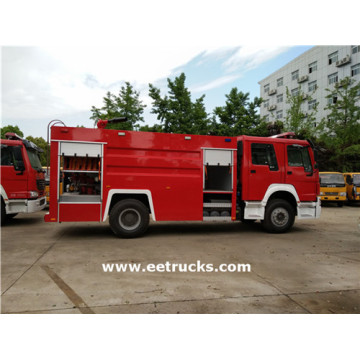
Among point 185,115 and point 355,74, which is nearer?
point 185,115

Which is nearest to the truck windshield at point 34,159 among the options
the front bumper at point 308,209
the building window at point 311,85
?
the front bumper at point 308,209

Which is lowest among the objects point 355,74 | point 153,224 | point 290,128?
point 153,224

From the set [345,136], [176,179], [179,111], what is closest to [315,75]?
[345,136]

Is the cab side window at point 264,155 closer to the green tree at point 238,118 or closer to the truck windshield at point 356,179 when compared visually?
the truck windshield at point 356,179

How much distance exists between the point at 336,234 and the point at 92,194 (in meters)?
6.83

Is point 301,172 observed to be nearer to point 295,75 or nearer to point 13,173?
point 13,173

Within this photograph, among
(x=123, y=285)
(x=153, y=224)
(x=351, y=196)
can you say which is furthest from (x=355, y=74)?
(x=123, y=285)

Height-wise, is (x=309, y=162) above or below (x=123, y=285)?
above

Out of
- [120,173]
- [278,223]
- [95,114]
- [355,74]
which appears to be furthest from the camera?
[355,74]

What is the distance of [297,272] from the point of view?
4777 millimetres

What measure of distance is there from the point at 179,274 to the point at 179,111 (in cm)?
1748

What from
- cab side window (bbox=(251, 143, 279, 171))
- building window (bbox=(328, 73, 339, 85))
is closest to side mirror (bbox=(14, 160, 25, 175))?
cab side window (bbox=(251, 143, 279, 171))

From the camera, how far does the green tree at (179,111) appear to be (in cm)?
2061

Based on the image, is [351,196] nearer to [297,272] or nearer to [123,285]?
[297,272]
